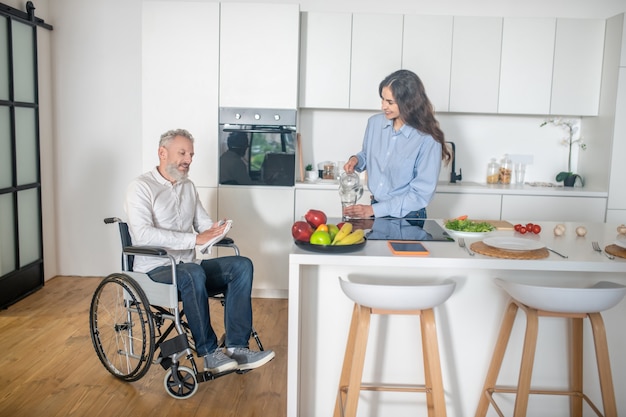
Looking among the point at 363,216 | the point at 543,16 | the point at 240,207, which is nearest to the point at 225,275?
the point at 363,216

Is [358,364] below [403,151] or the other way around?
below

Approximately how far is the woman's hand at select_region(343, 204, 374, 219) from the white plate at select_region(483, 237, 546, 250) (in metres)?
0.68

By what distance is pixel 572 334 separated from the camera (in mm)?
2684

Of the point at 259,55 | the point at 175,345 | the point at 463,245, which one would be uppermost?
the point at 259,55

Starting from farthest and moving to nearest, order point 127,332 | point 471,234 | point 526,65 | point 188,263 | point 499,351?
point 526,65
point 127,332
point 188,263
point 471,234
point 499,351

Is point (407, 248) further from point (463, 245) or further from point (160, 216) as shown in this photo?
point (160, 216)

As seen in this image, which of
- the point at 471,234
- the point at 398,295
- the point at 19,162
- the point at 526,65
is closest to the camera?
the point at 398,295

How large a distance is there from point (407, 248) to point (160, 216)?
138 centimetres

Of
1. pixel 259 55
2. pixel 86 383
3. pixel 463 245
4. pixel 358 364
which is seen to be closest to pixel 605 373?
pixel 463 245

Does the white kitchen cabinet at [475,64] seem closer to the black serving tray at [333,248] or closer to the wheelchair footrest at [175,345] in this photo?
the black serving tray at [333,248]

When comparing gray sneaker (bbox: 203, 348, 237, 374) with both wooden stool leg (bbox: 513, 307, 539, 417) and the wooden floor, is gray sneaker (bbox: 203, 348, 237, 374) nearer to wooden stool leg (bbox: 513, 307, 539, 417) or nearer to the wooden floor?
the wooden floor

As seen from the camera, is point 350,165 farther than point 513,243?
Yes

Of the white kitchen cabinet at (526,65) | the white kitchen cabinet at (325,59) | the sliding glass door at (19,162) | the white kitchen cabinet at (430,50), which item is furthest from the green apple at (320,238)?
the white kitchen cabinet at (526,65)

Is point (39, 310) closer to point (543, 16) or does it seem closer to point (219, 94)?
point (219, 94)
